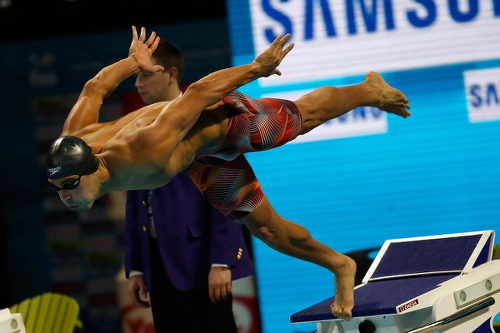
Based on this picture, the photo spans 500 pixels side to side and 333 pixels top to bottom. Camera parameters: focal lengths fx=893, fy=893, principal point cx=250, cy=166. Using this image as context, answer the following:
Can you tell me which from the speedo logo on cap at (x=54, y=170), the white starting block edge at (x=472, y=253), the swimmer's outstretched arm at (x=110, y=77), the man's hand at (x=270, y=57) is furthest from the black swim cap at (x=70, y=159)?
the white starting block edge at (x=472, y=253)

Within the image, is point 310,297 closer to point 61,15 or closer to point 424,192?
point 424,192

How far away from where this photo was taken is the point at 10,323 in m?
3.66

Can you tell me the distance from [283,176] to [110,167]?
2.82 m

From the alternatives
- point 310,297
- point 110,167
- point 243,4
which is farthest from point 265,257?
point 110,167

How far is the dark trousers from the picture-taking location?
4316mm

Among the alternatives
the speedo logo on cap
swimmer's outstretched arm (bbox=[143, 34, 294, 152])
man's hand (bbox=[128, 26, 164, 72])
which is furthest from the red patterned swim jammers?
the speedo logo on cap

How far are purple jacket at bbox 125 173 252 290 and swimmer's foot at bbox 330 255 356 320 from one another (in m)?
0.51

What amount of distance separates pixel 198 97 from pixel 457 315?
1385 mm

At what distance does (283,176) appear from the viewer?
6227 mm

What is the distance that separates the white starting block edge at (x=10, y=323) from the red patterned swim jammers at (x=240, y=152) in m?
0.97

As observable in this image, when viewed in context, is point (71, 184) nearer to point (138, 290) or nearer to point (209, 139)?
point (209, 139)

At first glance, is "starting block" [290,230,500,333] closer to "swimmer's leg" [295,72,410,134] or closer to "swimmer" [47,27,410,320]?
"swimmer" [47,27,410,320]

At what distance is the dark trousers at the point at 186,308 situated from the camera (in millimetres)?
4316

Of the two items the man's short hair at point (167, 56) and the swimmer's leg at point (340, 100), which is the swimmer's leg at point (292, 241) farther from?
the man's short hair at point (167, 56)
